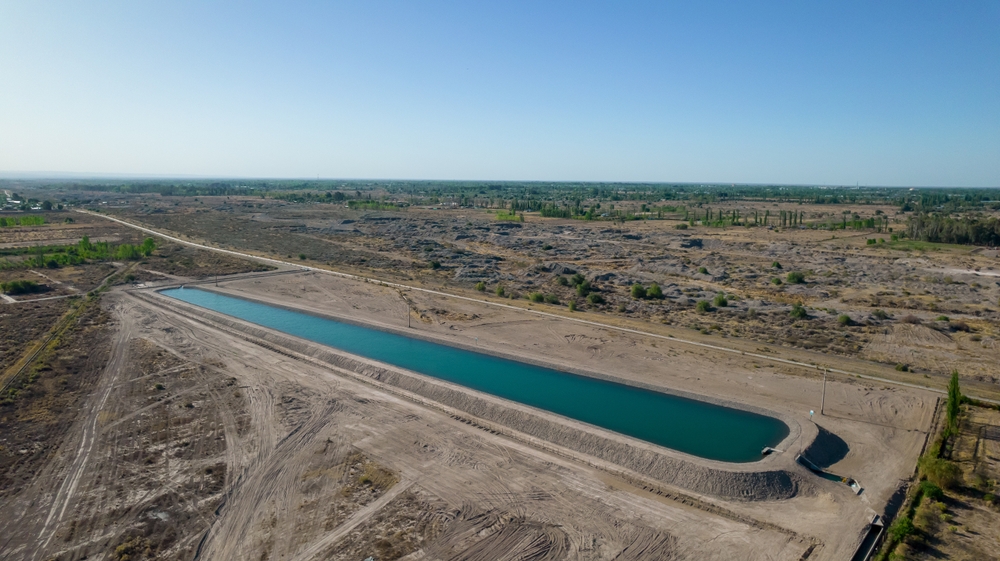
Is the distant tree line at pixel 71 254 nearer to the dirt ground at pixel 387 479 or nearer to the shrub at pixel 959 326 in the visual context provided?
the dirt ground at pixel 387 479

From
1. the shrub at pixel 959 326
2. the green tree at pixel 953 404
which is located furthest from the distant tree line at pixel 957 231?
the green tree at pixel 953 404

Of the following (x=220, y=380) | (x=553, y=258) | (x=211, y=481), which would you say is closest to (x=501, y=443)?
(x=211, y=481)

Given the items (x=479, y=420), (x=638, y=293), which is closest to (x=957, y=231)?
(x=638, y=293)

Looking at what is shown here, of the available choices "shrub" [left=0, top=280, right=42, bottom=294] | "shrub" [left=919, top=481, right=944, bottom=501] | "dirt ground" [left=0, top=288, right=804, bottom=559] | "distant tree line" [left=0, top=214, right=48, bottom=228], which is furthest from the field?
"distant tree line" [left=0, top=214, right=48, bottom=228]

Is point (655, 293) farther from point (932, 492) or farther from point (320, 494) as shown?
point (320, 494)

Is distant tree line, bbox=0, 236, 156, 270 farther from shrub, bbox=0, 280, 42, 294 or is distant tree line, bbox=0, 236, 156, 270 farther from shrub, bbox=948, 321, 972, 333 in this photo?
shrub, bbox=948, 321, 972, 333

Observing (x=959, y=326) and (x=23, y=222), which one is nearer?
(x=959, y=326)

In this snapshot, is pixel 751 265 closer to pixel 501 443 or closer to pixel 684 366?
pixel 684 366
